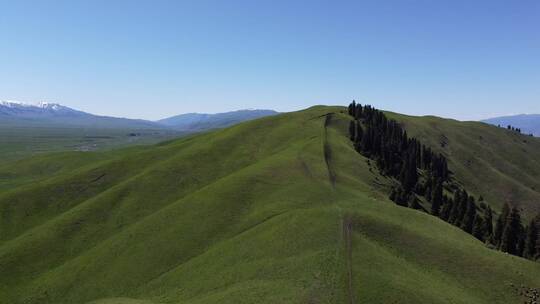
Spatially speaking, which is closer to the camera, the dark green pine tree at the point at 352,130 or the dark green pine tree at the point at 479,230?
the dark green pine tree at the point at 479,230

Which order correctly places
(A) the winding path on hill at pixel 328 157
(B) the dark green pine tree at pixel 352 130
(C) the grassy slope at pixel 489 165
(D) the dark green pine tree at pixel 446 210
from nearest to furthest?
(A) the winding path on hill at pixel 328 157 < (D) the dark green pine tree at pixel 446 210 < (B) the dark green pine tree at pixel 352 130 < (C) the grassy slope at pixel 489 165

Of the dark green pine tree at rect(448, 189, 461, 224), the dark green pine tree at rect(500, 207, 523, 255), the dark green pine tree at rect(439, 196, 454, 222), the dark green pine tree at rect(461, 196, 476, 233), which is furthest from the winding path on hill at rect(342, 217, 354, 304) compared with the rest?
the dark green pine tree at rect(439, 196, 454, 222)

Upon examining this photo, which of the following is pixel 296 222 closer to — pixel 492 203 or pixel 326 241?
pixel 326 241

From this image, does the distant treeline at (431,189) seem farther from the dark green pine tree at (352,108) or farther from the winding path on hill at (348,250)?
the winding path on hill at (348,250)

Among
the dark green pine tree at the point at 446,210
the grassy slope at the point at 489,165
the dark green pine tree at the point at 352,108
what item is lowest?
the dark green pine tree at the point at 446,210

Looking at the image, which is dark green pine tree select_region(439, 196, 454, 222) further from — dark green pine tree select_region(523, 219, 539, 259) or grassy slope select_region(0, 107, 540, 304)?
dark green pine tree select_region(523, 219, 539, 259)

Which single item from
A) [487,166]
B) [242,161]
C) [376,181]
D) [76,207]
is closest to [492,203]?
[487,166]

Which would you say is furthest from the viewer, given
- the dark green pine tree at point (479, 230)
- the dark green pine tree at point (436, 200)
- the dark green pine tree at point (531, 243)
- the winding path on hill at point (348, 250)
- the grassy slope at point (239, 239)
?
the dark green pine tree at point (436, 200)

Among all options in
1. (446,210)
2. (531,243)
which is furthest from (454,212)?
(531,243)

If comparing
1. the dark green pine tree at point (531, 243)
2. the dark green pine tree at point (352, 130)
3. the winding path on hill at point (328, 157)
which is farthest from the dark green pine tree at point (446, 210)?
the dark green pine tree at point (352, 130)
